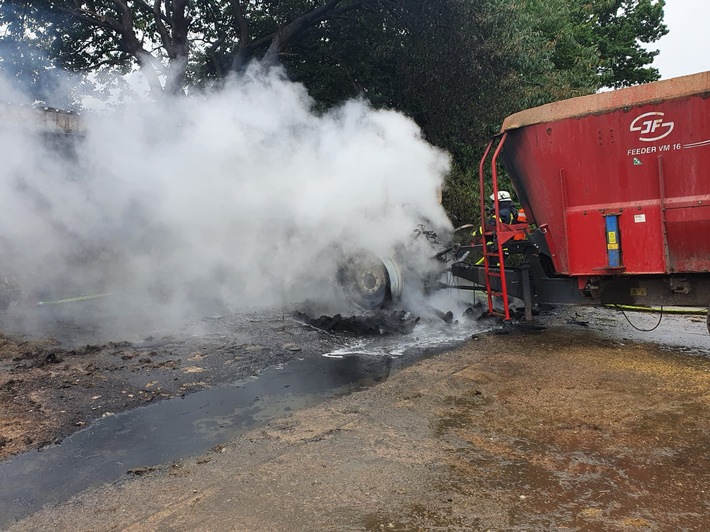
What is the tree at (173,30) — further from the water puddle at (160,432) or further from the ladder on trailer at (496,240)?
the water puddle at (160,432)

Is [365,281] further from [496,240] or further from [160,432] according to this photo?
[160,432]

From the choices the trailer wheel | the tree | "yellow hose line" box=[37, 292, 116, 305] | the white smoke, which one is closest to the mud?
the trailer wheel

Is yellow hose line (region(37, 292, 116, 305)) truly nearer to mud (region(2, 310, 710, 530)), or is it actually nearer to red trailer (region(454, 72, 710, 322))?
Answer: mud (region(2, 310, 710, 530))

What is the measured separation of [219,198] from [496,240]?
4590 mm

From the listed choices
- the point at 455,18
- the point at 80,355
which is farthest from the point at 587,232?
the point at 455,18

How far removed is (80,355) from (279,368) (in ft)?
7.39

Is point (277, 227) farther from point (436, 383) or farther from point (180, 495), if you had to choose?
point (180, 495)

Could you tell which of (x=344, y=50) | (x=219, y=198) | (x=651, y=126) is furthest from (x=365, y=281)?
(x=344, y=50)

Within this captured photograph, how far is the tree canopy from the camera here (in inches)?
459

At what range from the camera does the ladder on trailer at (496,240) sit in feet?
21.5

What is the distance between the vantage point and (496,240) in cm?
682

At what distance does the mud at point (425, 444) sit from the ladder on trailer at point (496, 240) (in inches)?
35.0

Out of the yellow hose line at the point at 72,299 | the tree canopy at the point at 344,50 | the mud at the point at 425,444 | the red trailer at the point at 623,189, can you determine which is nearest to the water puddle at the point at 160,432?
the mud at the point at 425,444

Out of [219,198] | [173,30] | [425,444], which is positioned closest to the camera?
[425,444]
